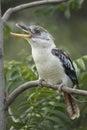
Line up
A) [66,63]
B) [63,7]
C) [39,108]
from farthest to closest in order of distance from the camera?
[63,7] → [66,63] → [39,108]

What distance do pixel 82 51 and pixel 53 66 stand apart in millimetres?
2912

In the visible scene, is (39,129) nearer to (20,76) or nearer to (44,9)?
(20,76)

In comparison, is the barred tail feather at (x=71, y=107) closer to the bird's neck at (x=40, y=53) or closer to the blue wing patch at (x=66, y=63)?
the blue wing patch at (x=66, y=63)

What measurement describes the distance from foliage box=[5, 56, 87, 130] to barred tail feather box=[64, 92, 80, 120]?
0.06 meters

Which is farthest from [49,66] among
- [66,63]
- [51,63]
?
[66,63]

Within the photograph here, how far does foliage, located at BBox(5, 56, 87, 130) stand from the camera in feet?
12.1

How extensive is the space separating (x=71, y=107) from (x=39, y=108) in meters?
0.18

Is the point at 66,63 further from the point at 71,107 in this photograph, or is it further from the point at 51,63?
the point at 71,107

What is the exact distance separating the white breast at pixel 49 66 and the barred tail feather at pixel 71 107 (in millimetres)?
149

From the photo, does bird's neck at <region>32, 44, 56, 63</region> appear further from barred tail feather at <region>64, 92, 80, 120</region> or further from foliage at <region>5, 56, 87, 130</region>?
barred tail feather at <region>64, 92, 80, 120</region>

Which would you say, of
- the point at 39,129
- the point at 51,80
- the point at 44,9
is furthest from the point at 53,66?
the point at 44,9

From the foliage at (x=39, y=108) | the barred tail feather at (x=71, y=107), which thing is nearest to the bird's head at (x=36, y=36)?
the foliage at (x=39, y=108)

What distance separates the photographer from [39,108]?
147 inches

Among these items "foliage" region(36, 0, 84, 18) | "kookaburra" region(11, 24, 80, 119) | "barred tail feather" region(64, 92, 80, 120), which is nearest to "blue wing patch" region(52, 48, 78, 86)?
"kookaburra" region(11, 24, 80, 119)
